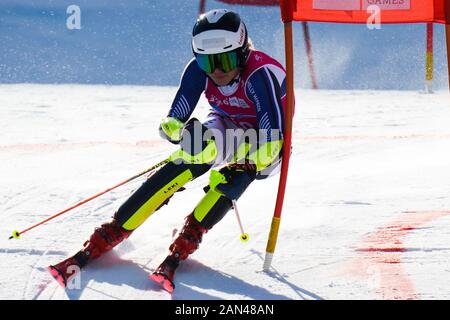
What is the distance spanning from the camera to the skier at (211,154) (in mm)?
3562

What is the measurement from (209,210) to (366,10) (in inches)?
48.4

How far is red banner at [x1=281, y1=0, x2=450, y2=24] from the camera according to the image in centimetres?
365

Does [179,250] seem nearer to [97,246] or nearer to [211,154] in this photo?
[97,246]

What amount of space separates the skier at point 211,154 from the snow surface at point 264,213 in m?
0.15

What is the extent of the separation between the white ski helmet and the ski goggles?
13 mm

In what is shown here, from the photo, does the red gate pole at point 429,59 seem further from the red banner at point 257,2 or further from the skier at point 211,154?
the skier at point 211,154

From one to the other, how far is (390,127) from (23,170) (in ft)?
12.8

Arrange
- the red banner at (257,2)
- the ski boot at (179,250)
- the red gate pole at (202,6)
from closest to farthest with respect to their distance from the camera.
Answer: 1. the ski boot at (179,250)
2. the red gate pole at (202,6)
3. the red banner at (257,2)

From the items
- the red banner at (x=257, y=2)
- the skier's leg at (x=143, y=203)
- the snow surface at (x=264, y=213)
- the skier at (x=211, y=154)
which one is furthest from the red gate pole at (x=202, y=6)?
the skier's leg at (x=143, y=203)

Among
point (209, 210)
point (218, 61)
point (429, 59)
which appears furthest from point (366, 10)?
point (429, 59)

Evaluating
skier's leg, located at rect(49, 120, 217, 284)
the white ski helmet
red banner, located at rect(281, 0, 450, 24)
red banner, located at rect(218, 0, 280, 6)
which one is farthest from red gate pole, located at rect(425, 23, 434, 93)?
skier's leg, located at rect(49, 120, 217, 284)

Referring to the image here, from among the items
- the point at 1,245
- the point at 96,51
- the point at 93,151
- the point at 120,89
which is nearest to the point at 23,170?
the point at 93,151

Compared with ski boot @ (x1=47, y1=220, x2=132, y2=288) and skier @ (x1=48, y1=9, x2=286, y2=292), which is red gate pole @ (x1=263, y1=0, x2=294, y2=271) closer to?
skier @ (x1=48, y1=9, x2=286, y2=292)
